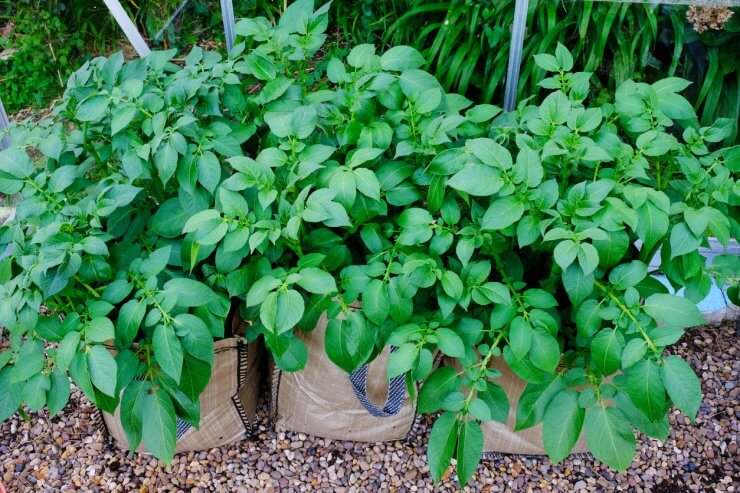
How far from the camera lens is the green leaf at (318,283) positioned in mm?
1623

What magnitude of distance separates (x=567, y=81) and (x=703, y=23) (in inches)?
32.9

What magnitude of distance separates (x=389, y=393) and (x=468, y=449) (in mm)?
399

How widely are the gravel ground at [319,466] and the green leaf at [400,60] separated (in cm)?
123

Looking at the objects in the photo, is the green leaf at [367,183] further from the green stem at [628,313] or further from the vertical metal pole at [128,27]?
the vertical metal pole at [128,27]

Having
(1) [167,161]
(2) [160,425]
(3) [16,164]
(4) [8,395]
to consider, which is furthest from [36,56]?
(2) [160,425]

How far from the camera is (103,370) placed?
5.22 feet

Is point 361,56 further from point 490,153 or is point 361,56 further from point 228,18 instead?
point 228,18

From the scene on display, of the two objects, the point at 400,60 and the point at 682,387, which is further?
the point at 400,60

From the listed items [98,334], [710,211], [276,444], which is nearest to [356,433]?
[276,444]

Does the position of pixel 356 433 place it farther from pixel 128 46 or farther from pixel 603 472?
pixel 128 46

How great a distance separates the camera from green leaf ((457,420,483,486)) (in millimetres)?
1749

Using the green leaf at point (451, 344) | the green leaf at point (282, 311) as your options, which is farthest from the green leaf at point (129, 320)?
the green leaf at point (451, 344)

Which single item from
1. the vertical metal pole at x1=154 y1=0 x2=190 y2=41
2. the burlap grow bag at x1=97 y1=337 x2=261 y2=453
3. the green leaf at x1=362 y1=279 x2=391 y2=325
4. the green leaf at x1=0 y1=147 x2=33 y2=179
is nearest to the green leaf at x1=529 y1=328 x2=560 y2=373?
the green leaf at x1=362 y1=279 x2=391 y2=325

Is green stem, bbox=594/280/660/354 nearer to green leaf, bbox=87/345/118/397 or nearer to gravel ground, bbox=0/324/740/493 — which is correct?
gravel ground, bbox=0/324/740/493
